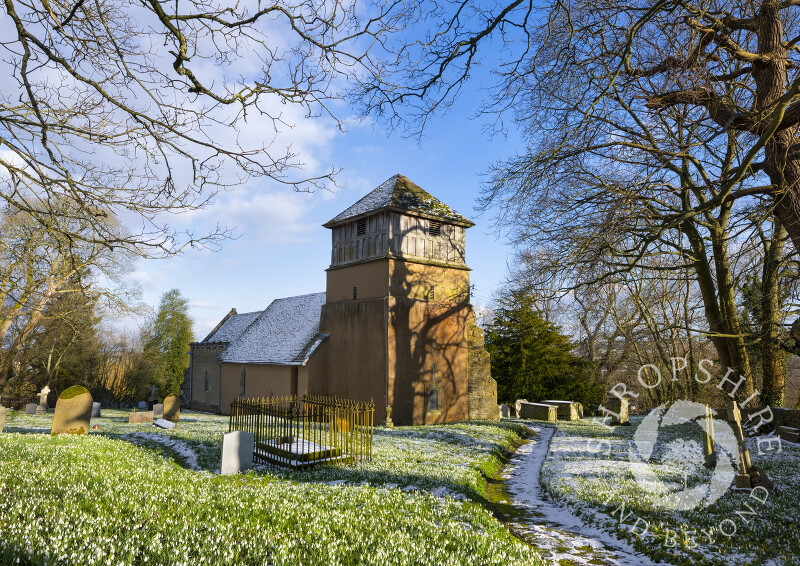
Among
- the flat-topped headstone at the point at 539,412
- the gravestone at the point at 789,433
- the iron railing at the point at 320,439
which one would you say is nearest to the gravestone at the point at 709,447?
the gravestone at the point at 789,433

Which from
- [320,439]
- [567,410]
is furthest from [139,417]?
[567,410]

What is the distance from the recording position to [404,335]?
2438cm

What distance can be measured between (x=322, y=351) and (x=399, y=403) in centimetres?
582

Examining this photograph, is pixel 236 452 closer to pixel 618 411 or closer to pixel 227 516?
pixel 227 516

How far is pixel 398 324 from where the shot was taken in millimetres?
24266

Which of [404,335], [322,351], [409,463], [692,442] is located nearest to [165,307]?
[322,351]

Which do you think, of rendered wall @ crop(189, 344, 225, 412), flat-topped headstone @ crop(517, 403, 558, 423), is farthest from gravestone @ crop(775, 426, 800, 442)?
rendered wall @ crop(189, 344, 225, 412)

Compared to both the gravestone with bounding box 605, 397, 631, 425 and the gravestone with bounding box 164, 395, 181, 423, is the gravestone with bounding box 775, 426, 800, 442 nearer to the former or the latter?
the gravestone with bounding box 605, 397, 631, 425

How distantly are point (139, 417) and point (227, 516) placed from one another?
21.3m

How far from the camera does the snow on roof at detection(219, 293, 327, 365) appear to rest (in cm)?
2833

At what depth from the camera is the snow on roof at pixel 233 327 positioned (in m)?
39.9

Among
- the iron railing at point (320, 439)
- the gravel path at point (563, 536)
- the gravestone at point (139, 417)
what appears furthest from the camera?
the gravestone at point (139, 417)

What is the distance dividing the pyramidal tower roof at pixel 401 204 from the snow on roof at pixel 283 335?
7.07 m

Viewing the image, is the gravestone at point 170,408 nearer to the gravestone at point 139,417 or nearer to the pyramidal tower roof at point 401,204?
the gravestone at point 139,417
